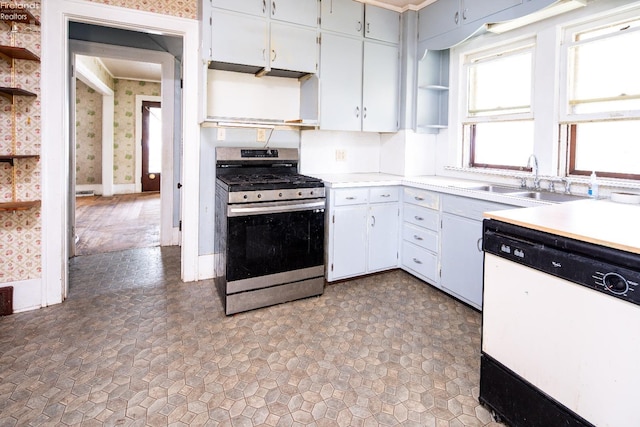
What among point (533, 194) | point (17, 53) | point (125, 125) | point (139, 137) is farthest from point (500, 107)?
point (125, 125)

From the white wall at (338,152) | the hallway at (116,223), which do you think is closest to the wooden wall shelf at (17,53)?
the white wall at (338,152)

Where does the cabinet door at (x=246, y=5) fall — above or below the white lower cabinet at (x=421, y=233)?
above

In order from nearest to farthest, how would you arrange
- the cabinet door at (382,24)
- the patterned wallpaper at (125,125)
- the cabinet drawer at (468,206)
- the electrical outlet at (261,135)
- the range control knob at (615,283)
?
the range control knob at (615,283)
the cabinet drawer at (468,206)
the electrical outlet at (261,135)
the cabinet door at (382,24)
the patterned wallpaper at (125,125)

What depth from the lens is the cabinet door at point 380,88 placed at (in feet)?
12.0

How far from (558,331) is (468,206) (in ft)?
4.91

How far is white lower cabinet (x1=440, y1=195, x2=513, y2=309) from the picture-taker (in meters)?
2.75

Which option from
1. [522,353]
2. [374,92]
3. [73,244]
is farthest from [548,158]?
[73,244]

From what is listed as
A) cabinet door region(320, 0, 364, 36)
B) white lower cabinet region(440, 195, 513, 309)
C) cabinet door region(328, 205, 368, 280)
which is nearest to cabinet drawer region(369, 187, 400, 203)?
cabinet door region(328, 205, 368, 280)

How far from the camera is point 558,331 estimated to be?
55.9 inches

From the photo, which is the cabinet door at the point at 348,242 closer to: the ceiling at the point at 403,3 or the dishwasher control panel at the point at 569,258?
the dishwasher control panel at the point at 569,258

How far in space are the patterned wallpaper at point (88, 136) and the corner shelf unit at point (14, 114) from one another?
6277 millimetres

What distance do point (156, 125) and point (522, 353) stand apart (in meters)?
9.19

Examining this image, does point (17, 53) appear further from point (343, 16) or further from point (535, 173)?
point (535, 173)

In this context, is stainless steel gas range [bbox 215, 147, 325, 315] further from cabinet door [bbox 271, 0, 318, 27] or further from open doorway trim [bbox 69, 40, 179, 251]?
open doorway trim [bbox 69, 40, 179, 251]
